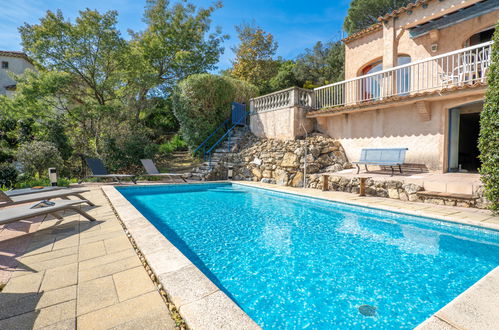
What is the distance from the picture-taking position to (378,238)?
4391mm

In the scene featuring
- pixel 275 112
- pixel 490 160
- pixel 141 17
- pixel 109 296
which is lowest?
pixel 109 296

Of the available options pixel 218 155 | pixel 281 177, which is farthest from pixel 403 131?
pixel 218 155

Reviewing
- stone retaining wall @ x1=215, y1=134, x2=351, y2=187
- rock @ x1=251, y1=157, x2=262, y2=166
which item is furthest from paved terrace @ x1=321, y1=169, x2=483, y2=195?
rock @ x1=251, y1=157, x2=262, y2=166

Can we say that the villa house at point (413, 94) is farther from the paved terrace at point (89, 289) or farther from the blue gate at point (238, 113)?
the paved terrace at point (89, 289)

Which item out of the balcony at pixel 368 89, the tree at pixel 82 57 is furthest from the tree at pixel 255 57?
the tree at pixel 82 57

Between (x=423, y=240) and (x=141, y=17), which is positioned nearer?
(x=423, y=240)

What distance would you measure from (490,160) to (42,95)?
15.7 meters

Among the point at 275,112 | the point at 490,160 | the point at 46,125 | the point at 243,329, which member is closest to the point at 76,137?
the point at 46,125

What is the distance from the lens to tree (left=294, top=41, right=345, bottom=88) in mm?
19719

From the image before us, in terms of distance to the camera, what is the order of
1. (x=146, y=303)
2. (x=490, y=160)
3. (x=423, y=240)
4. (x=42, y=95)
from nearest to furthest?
(x=146, y=303), (x=423, y=240), (x=490, y=160), (x=42, y=95)

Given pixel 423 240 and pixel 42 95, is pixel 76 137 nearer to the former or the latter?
pixel 42 95

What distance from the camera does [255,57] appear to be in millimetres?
19547

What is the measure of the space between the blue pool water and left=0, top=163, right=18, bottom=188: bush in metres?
5.65

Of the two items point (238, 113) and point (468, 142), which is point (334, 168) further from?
point (238, 113)
